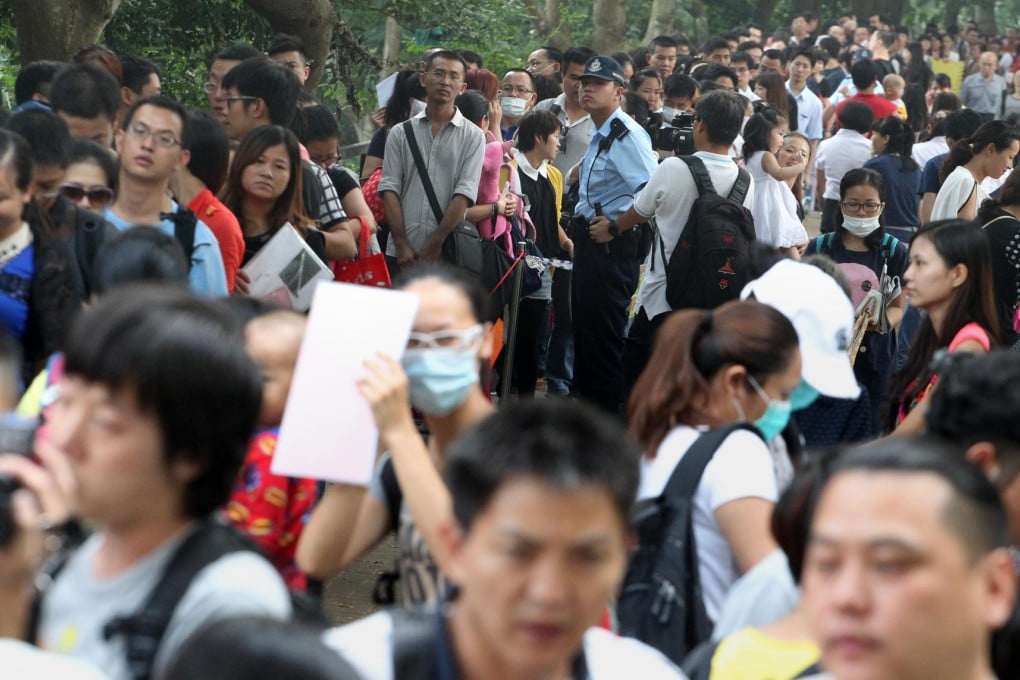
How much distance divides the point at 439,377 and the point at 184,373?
2.85 ft

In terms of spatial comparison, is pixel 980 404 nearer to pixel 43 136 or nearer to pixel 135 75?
pixel 43 136

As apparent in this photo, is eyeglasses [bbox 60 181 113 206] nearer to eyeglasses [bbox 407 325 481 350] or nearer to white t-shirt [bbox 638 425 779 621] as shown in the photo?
eyeglasses [bbox 407 325 481 350]

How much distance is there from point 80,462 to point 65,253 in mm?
2231

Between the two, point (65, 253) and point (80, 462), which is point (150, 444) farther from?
point (65, 253)

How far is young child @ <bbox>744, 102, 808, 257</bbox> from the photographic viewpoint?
8.64m

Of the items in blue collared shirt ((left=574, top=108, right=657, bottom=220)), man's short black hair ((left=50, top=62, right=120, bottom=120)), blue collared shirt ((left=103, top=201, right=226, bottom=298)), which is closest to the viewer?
blue collared shirt ((left=103, top=201, right=226, bottom=298))

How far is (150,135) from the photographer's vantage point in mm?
4941

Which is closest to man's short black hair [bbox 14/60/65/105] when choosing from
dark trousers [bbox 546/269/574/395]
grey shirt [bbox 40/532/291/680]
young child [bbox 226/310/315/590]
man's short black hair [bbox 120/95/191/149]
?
man's short black hair [bbox 120/95/191/149]

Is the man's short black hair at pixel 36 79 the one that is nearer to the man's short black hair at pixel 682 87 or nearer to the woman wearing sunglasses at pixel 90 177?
the woman wearing sunglasses at pixel 90 177

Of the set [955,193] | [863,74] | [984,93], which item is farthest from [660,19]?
[955,193]

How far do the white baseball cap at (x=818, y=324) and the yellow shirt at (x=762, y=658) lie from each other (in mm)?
1347

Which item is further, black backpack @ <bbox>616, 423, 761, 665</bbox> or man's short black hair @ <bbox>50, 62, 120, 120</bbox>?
man's short black hair @ <bbox>50, 62, 120, 120</bbox>

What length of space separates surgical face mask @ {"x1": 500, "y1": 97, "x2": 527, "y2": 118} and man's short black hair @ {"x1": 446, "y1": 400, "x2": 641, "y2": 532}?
319 inches

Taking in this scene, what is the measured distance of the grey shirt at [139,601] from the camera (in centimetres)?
210
